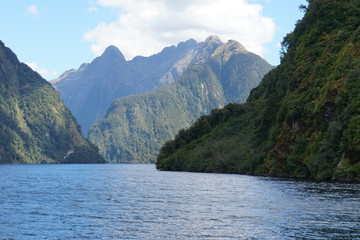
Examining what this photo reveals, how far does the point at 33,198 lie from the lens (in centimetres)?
8338

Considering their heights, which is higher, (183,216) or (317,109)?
(317,109)

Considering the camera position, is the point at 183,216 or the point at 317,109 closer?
the point at 183,216

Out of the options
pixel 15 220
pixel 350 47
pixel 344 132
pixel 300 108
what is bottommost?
pixel 15 220

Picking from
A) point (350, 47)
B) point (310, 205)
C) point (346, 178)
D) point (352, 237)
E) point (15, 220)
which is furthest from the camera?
point (350, 47)

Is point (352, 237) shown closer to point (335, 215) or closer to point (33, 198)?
point (335, 215)

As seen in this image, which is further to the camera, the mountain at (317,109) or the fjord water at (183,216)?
the mountain at (317,109)

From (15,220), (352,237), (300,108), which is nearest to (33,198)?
(15,220)

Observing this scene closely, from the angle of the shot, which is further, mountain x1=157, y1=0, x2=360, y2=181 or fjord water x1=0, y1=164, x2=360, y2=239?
mountain x1=157, y1=0, x2=360, y2=181

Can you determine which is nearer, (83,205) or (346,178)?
(83,205)

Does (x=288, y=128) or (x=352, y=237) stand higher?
(x=288, y=128)

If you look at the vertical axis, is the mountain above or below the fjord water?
above

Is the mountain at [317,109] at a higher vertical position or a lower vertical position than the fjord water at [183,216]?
higher

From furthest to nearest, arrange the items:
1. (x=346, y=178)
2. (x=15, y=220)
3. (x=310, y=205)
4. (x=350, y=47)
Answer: (x=350, y=47), (x=346, y=178), (x=310, y=205), (x=15, y=220)

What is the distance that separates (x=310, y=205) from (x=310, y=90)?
87.8m
